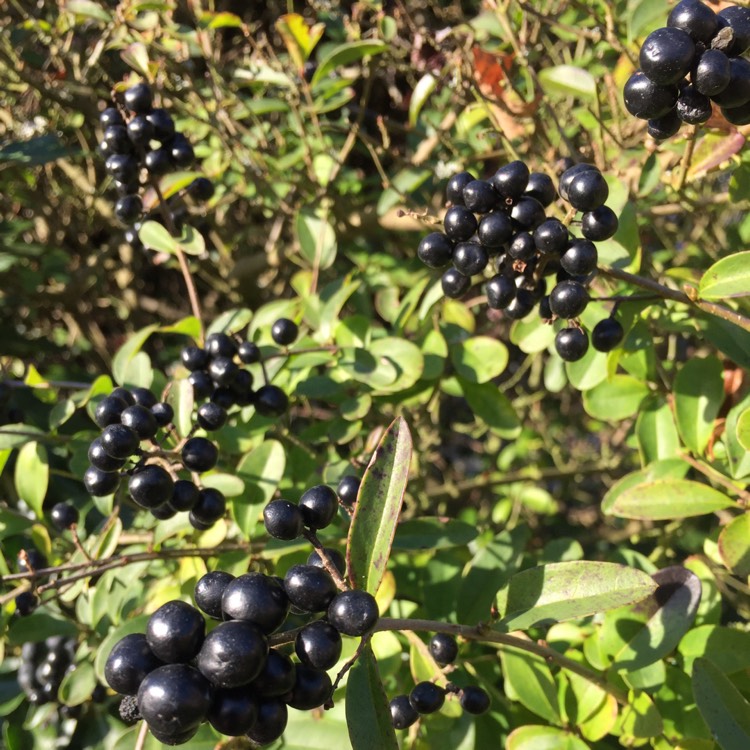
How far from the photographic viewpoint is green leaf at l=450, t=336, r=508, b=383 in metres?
1.88

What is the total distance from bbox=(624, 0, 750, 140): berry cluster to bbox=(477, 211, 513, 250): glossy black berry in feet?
0.96

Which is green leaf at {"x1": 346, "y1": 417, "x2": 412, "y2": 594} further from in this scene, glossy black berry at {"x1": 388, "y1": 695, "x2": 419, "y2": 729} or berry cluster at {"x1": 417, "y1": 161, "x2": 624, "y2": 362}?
berry cluster at {"x1": 417, "y1": 161, "x2": 624, "y2": 362}

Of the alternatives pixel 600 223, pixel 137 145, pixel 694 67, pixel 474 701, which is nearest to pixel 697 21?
pixel 694 67

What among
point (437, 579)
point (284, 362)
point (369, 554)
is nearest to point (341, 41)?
point (284, 362)

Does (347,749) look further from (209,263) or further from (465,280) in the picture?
(209,263)

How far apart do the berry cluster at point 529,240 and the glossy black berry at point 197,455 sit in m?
0.67

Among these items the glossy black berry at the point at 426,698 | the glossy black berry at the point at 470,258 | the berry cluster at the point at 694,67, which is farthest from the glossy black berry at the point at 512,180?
the glossy black berry at the point at 426,698

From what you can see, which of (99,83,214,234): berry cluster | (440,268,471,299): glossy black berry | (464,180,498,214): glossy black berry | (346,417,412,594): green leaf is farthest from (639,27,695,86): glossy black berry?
(99,83,214,234): berry cluster

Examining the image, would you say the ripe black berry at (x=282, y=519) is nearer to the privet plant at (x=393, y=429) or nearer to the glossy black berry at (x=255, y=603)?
the privet plant at (x=393, y=429)

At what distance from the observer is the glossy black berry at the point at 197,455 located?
1.45 m

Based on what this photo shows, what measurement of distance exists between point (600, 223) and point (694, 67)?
0.30 meters

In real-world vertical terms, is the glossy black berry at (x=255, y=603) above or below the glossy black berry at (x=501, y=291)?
below

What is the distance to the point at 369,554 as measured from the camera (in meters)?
1.03

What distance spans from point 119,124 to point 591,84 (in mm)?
1385
